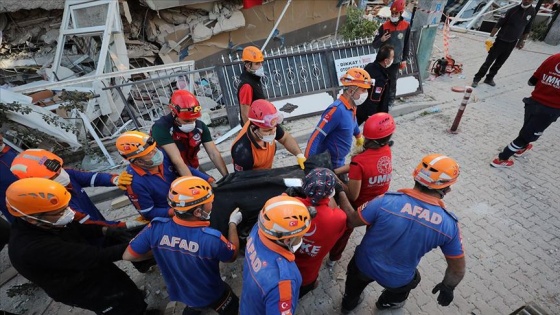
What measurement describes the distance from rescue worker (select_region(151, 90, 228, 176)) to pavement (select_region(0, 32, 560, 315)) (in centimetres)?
155

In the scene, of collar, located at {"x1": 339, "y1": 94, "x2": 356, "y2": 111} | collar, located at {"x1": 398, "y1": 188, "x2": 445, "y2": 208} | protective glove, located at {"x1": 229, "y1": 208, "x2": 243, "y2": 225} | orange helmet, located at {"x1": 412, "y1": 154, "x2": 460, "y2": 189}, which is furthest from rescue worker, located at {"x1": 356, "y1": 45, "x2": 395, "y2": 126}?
protective glove, located at {"x1": 229, "y1": 208, "x2": 243, "y2": 225}

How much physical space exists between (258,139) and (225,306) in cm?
167

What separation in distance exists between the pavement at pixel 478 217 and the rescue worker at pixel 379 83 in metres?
1.08

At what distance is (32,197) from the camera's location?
1.96 m

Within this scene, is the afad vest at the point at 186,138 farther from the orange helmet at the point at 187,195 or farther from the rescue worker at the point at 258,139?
the orange helmet at the point at 187,195

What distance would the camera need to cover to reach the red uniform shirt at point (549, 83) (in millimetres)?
4153

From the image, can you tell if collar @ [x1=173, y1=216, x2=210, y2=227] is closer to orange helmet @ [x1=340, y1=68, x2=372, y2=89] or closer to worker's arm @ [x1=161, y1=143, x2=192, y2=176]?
worker's arm @ [x1=161, y1=143, x2=192, y2=176]

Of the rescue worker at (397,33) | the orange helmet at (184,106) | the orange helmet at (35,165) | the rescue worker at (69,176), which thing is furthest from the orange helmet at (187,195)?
the rescue worker at (397,33)

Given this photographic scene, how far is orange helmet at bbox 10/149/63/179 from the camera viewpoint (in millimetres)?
2359

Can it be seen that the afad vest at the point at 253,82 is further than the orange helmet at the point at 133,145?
Yes

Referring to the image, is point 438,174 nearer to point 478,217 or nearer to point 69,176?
point 478,217

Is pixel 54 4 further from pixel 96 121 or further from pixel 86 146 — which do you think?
pixel 86 146

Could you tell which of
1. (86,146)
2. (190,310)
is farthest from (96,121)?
(190,310)

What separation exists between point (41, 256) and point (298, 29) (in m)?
10.3
